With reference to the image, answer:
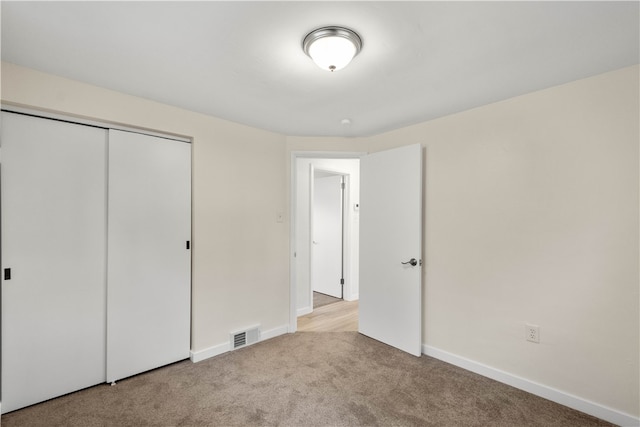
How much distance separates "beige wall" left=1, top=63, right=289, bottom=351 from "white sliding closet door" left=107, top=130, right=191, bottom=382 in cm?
11

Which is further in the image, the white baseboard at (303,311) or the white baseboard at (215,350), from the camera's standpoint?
the white baseboard at (303,311)

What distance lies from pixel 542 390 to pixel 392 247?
1.58m

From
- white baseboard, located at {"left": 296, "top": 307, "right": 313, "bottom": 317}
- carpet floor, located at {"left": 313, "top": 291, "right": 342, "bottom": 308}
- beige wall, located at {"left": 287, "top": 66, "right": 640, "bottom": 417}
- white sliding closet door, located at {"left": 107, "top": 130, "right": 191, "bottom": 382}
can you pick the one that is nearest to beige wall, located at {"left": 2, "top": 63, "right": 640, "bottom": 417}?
beige wall, located at {"left": 287, "top": 66, "right": 640, "bottom": 417}

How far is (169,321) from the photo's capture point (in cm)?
267

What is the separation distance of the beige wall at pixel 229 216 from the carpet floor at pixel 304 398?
50 cm

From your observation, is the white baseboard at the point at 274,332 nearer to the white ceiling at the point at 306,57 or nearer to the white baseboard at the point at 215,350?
the white baseboard at the point at 215,350

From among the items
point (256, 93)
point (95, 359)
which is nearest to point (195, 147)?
point (256, 93)

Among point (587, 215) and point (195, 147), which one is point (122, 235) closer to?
point (195, 147)

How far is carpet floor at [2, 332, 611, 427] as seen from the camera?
1974 mm

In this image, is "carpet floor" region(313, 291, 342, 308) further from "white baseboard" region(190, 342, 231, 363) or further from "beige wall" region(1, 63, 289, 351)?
"white baseboard" region(190, 342, 231, 363)

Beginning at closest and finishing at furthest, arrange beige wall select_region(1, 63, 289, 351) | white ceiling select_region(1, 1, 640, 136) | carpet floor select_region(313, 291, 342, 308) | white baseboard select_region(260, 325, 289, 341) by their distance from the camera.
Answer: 1. white ceiling select_region(1, 1, 640, 136)
2. beige wall select_region(1, 63, 289, 351)
3. white baseboard select_region(260, 325, 289, 341)
4. carpet floor select_region(313, 291, 342, 308)

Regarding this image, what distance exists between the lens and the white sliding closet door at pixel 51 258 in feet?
6.56

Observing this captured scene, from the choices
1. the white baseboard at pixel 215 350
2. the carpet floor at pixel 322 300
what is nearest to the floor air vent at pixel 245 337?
the white baseboard at pixel 215 350

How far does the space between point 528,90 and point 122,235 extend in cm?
332
